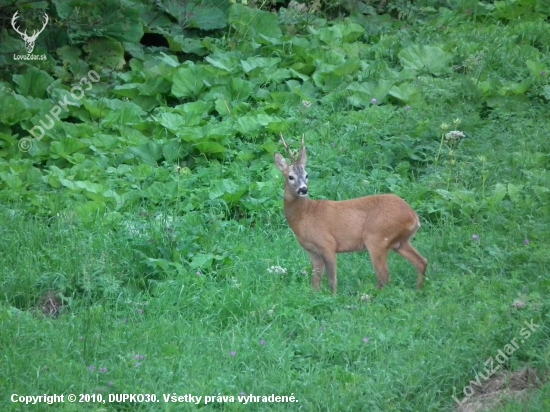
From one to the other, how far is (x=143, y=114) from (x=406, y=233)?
4.91 metres

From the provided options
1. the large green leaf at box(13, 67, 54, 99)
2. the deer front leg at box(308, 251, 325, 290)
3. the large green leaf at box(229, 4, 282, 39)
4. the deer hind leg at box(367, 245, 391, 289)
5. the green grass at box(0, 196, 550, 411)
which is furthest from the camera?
the large green leaf at box(229, 4, 282, 39)

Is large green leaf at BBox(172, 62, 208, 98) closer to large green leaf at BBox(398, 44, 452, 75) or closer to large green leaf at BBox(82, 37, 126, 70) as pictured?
large green leaf at BBox(82, 37, 126, 70)

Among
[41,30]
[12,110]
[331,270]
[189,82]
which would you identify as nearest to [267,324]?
[331,270]

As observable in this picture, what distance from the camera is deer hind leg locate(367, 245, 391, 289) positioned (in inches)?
319

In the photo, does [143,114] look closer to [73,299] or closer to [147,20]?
[147,20]

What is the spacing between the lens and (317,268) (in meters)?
8.45

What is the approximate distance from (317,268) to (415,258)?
32.0 inches

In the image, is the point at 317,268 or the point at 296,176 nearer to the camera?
the point at 317,268

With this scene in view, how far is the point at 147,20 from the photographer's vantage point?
45.6 feet

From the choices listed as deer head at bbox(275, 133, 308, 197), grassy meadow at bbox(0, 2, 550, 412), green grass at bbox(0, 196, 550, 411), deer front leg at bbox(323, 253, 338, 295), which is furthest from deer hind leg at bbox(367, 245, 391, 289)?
deer head at bbox(275, 133, 308, 197)

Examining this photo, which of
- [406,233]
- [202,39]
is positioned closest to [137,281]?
[406,233]

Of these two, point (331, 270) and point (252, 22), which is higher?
point (331, 270)

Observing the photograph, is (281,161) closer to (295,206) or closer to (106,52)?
(295,206)

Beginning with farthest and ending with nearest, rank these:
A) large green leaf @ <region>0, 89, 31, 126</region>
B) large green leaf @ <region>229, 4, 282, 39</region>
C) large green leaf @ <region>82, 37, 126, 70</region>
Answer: large green leaf @ <region>229, 4, 282, 39</region>
large green leaf @ <region>82, 37, 126, 70</region>
large green leaf @ <region>0, 89, 31, 126</region>
